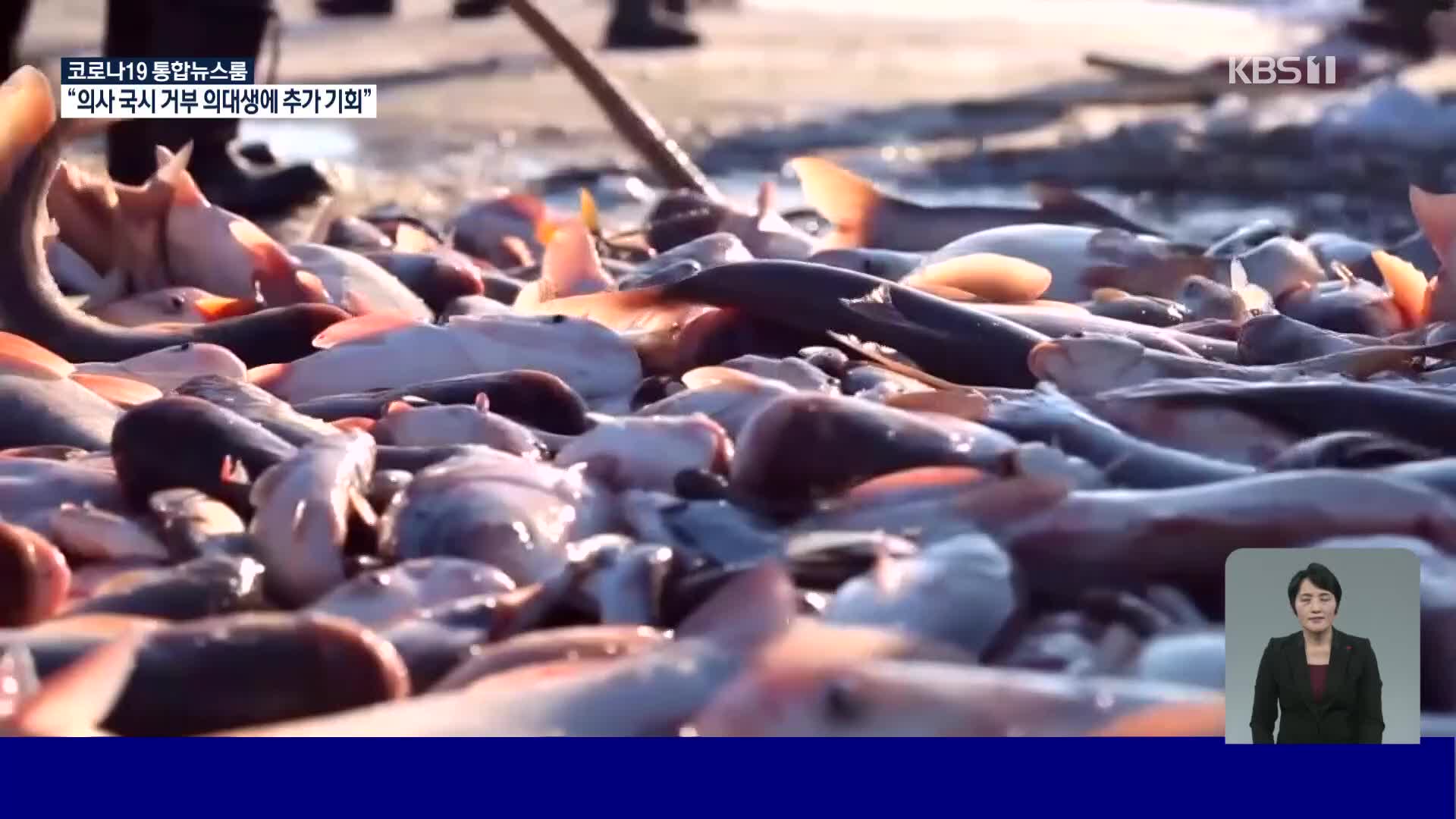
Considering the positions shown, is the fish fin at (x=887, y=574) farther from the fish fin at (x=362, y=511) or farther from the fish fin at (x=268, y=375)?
the fish fin at (x=268, y=375)

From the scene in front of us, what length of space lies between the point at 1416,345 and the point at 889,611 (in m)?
1.22

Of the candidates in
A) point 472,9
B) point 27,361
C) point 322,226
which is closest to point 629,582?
point 27,361

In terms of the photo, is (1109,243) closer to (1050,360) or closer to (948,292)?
(948,292)

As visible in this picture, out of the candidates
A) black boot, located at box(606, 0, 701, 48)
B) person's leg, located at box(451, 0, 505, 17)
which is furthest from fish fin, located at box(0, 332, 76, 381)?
black boot, located at box(606, 0, 701, 48)

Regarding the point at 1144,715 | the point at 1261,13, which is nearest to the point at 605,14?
the point at 1261,13

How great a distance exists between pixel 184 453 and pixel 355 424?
255 millimetres

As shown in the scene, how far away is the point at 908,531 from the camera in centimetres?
172

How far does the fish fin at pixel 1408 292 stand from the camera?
2.68 m

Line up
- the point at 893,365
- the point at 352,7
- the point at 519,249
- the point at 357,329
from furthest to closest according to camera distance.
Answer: the point at 352,7, the point at 519,249, the point at 357,329, the point at 893,365

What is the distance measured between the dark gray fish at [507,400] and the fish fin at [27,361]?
11.4 inches

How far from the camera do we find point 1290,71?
9.25 feet
